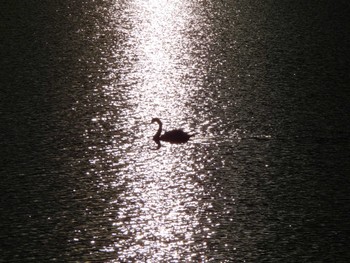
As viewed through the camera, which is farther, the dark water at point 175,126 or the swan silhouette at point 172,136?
the swan silhouette at point 172,136

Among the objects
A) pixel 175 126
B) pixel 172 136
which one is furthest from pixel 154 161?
pixel 175 126

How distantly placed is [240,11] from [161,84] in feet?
6.52

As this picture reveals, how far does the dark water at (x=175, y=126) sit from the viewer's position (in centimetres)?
337

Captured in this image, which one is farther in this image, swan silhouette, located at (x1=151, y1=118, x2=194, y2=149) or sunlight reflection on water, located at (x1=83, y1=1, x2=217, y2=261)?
swan silhouette, located at (x1=151, y1=118, x2=194, y2=149)

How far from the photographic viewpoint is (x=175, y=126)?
15.0 ft

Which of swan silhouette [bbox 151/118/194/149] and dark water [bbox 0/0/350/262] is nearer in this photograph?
dark water [bbox 0/0/350/262]

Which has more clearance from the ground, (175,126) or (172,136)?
(175,126)

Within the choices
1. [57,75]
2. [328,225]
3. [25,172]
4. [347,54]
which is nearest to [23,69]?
[57,75]

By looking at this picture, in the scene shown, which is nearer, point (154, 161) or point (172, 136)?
point (154, 161)

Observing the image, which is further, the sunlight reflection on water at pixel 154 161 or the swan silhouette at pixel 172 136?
the swan silhouette at pixel 172 136

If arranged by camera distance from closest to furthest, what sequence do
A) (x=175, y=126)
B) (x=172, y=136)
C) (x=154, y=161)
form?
(x=154, y=161) → (x=172, y=136) → (x=175, y=126)

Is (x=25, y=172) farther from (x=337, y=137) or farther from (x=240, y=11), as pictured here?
(x=240, y=11)

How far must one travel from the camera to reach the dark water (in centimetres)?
337

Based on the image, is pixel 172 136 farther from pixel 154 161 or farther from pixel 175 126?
pixel 154 161
